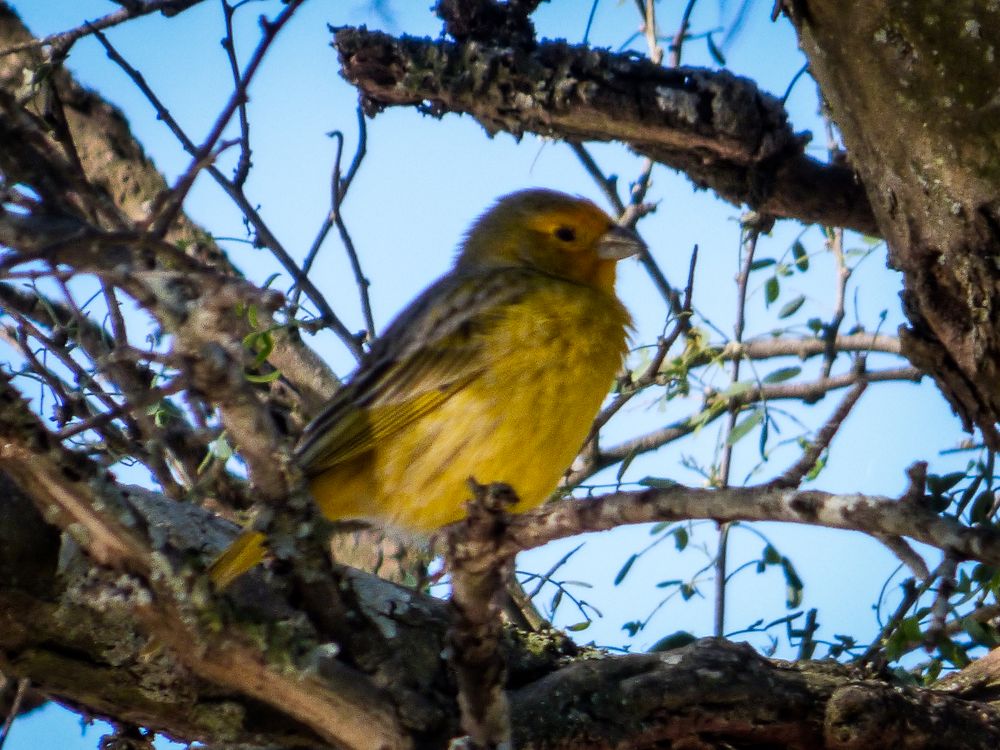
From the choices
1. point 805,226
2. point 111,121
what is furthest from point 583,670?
point 111,121

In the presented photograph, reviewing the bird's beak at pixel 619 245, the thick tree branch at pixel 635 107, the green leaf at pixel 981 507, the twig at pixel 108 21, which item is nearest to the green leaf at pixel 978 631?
the green leaf at pixel 981 507

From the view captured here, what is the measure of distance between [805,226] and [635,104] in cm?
90

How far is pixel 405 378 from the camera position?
3730 mm

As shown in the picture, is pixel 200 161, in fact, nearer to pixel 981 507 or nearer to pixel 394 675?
pixel 394 675

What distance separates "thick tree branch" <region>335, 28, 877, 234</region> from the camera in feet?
12.7

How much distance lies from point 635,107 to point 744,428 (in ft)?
3.39

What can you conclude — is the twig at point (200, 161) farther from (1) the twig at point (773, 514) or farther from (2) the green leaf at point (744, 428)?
(2) the green leaf at point (744, 428)

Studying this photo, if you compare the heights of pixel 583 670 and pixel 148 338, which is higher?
pixel 148 338

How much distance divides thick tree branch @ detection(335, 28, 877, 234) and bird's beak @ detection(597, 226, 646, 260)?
0.34 meters

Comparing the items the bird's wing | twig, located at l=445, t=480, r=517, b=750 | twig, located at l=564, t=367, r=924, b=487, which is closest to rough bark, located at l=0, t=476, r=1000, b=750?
twig, located at l=445, t=480, r=517, b=750

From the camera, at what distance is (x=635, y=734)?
9.77ft

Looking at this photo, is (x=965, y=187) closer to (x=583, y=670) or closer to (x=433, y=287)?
(x=583, y=670)

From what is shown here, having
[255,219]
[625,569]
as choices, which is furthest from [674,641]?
[255,219]

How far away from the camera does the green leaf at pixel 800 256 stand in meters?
4.42
